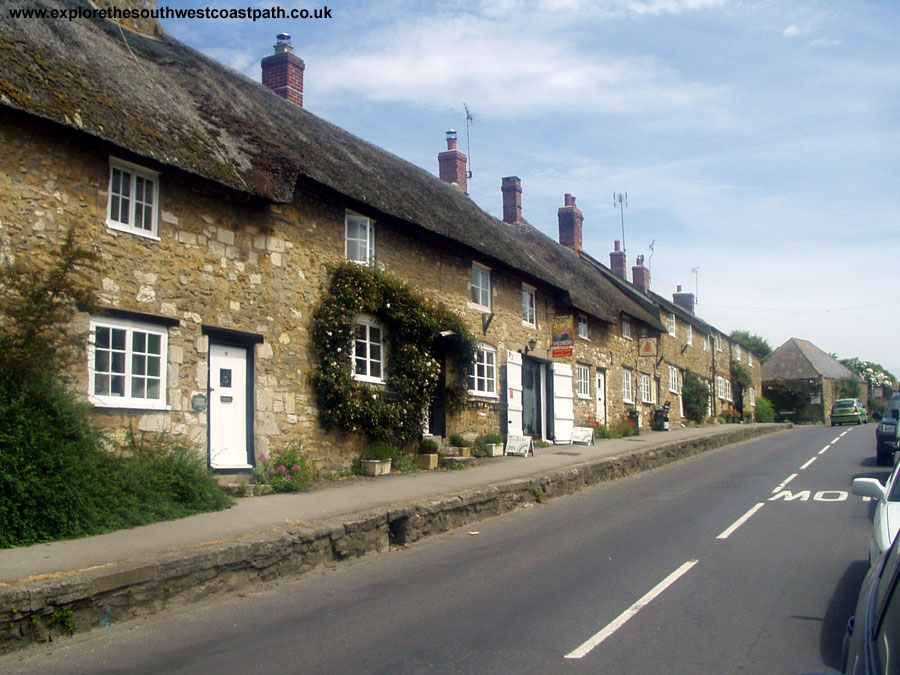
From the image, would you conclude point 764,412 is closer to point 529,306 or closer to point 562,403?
point 562,403

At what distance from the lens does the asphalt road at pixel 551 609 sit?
5387mm

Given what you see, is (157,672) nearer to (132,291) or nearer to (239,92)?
(132,291)

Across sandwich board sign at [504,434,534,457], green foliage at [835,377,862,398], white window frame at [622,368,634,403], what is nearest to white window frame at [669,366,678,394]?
white window frame at [622,368,634,403]

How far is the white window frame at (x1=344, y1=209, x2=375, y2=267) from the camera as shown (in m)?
14.9

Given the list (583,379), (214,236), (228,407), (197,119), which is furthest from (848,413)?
(197,119)

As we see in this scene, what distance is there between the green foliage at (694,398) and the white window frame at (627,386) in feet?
26.0

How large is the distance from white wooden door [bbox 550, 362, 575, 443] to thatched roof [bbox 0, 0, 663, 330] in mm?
3368

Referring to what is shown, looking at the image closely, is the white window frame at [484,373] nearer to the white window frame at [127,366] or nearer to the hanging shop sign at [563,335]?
the hanging shop sign at [563,335]

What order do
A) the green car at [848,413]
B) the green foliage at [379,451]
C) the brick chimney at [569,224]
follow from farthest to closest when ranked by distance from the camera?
the green car at [848,413], the brick chimney at [569,224], the green foliage at [379,451]

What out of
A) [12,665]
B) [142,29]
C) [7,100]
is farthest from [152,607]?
[142,29]

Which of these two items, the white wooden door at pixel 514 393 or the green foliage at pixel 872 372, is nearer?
the white wooden door at pixel 514 393

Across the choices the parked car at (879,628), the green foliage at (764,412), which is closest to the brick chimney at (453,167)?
the parked car at (879,628)

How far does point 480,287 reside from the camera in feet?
63.3

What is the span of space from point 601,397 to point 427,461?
12.0 metres
